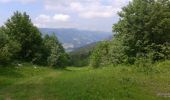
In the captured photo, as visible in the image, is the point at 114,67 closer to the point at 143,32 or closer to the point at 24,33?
the point at 143,32

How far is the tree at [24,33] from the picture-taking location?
2938 inches

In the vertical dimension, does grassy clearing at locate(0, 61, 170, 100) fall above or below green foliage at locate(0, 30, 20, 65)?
Answer: below

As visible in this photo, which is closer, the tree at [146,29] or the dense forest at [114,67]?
the dense forest at [114,67]

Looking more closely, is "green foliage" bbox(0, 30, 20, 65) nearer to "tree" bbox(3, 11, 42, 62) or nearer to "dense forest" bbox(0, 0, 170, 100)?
"dense forest" bbox(0, 0, 170, 100)

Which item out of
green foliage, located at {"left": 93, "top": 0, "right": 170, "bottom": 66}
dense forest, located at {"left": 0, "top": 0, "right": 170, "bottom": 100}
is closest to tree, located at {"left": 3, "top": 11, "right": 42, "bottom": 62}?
dense forest, located at {"left": 0, "top": 0, "right": 170, "bottom": 100}

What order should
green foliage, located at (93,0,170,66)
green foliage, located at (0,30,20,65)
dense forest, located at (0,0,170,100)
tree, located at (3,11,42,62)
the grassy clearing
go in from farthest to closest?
tree, located at (3,11,42,62) < green foliage, located at (0,30,20,65) < green foliage, located at (93,0,170,66) < dense forest, located at (0,0,170,100) < the grassy clearing

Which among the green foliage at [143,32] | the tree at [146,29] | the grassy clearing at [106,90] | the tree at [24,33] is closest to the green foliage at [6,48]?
the tree at [24,33]

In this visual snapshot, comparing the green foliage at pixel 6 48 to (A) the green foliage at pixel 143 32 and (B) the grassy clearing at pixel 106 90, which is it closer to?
(A) the green foliage at pixel 143 32

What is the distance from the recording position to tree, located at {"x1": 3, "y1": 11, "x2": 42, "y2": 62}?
245 feet

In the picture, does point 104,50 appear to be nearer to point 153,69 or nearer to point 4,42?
point 4,42

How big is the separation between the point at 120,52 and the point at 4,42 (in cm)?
2019

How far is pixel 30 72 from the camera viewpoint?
5166 centimetres

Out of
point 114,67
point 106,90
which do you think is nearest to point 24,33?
point 114,67

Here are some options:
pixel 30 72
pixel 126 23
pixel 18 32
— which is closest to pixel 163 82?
pixel 126 23
